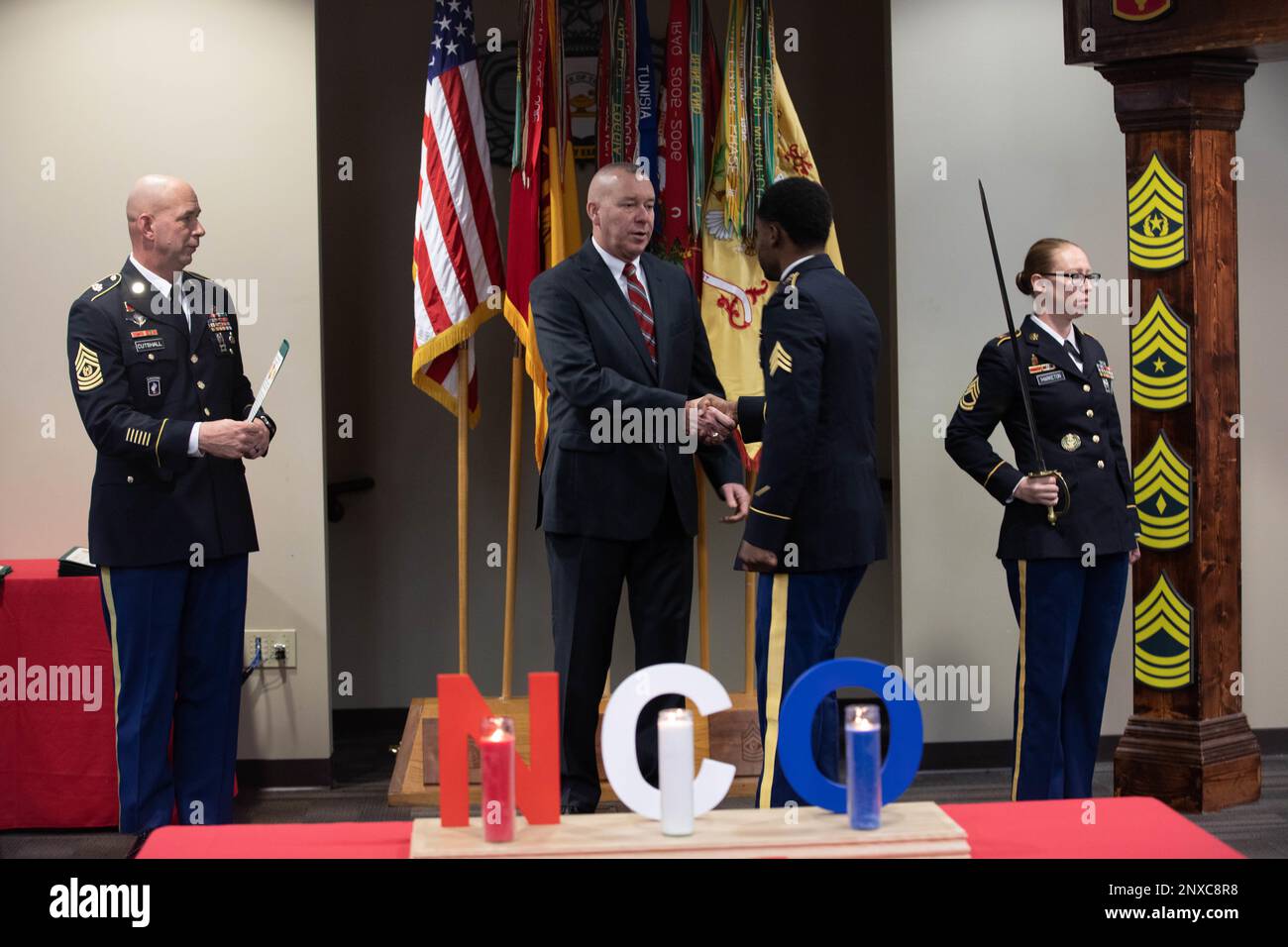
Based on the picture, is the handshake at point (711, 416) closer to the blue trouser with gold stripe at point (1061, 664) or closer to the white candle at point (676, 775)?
the blue trouser with gold stripe at point (1061, 664)

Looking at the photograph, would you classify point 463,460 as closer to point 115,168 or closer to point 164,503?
point 164,503

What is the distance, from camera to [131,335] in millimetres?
3590

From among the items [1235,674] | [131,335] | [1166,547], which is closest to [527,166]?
[131,335]

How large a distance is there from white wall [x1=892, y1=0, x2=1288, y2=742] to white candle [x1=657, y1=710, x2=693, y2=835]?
2.78 metres

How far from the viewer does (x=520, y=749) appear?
427 cm

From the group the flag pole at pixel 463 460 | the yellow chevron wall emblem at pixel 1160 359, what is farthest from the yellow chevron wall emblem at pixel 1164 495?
the flag pole at pixel 463 460

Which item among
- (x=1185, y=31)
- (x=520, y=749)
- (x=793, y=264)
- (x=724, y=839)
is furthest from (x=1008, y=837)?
(x=1185, y=31)

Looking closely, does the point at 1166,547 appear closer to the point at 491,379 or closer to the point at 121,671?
the point at 491,379

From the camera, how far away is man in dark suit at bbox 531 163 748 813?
362 centimetres

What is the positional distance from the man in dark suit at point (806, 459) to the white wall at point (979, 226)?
4.28 ft

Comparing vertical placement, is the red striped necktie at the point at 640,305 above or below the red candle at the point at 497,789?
above

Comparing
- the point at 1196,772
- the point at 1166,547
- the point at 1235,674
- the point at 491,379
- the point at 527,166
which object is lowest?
the point at 1196,772

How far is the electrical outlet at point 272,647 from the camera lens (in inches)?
175
